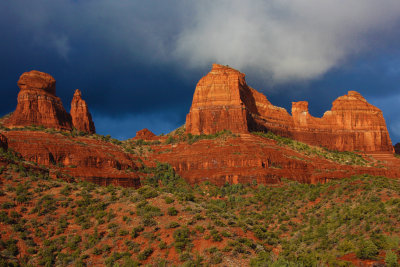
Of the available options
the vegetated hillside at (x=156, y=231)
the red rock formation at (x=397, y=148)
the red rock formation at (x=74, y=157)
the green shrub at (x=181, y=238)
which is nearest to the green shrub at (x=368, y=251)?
the vegetated hillside at (x=156, y=231)

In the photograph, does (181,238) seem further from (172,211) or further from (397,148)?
(397,148)

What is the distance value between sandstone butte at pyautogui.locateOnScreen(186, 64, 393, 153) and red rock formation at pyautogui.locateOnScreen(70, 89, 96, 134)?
2685 centimetres

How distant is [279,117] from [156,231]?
9356 centimetres

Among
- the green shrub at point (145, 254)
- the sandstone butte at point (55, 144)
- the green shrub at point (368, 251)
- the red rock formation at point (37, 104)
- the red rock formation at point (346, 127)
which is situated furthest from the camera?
the red rock formation at point (346, 127)

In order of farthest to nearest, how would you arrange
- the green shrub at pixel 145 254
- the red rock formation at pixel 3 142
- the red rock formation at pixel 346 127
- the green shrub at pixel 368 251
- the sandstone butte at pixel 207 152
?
the red rock formation at pixel 346 127 < the sandstone butte at pixel 207 152 < the red rock formation at pixel 3 142 < the green shrub at pixel 368 251 < the green shrub at pixel 145 254

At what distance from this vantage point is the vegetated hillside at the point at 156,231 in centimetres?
3484

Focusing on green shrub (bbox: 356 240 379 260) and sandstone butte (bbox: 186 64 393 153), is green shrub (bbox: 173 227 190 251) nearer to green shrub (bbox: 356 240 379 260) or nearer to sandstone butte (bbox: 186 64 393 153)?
green shrub (bbox: 356 240 379 260)

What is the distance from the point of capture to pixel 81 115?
374ft

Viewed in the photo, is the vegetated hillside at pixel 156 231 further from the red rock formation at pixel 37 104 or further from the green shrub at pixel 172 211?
the red rock formation at pixel 37 104

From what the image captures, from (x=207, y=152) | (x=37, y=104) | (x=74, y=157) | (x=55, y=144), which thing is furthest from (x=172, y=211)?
(x=37, y=104)

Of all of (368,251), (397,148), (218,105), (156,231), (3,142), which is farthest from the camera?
(397,148)

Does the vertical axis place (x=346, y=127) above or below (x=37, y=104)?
below

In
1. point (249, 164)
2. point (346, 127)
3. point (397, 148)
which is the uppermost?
point (346, 127)

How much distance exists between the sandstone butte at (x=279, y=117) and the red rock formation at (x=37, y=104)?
95.9ft
